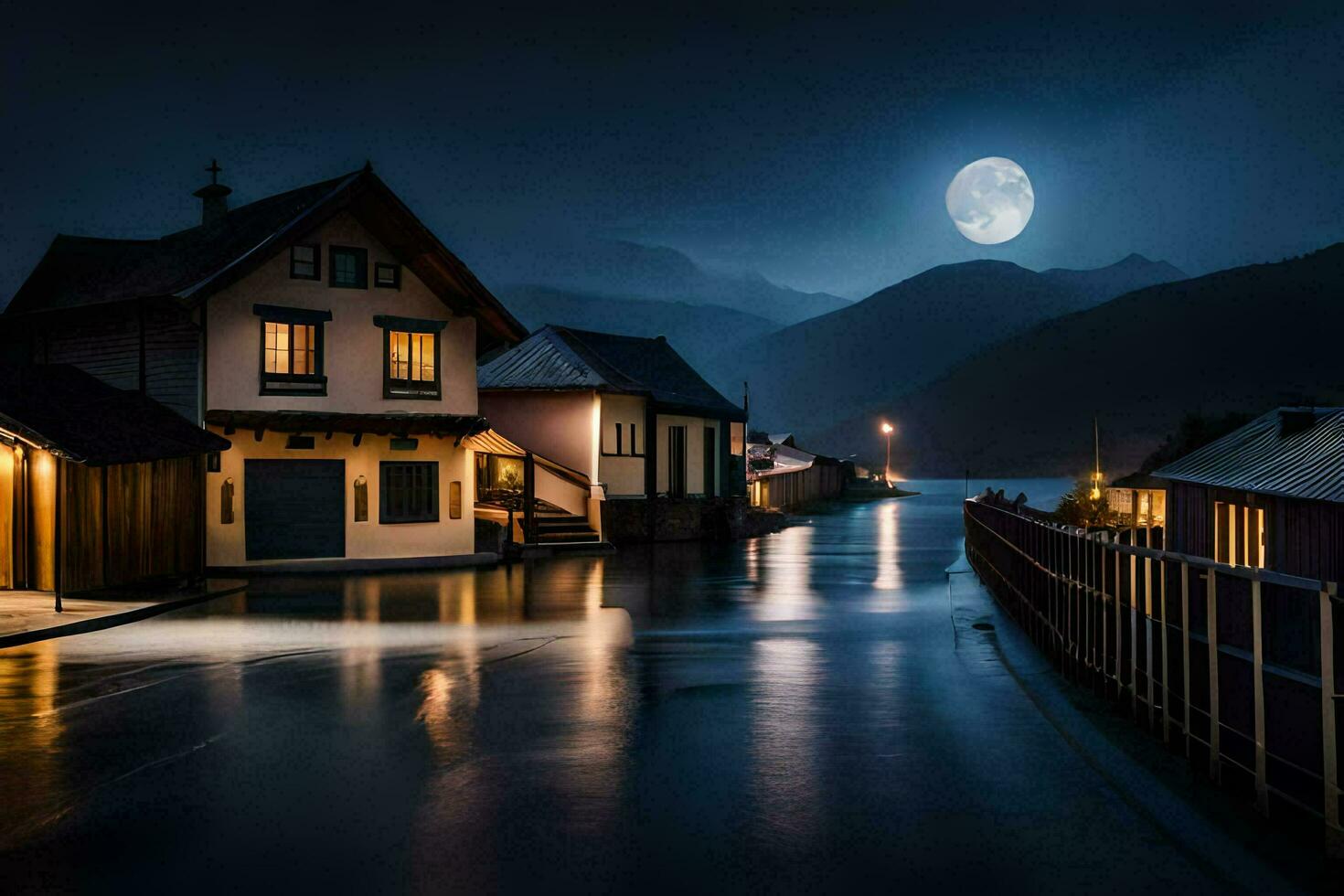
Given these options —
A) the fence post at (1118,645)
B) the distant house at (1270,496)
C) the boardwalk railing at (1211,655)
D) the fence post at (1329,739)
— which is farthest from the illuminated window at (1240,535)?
the fence post at (1329,739)

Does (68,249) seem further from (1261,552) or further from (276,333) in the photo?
(1261,552)

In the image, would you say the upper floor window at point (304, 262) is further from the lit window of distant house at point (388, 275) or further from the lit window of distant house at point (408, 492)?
the lit window of distant house at point (408, 492)

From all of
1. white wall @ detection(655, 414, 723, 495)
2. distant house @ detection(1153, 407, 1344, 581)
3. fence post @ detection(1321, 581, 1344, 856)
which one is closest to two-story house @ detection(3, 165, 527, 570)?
white wall @ detection(655, 414, 723, 495)

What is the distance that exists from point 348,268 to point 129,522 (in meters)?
9.34

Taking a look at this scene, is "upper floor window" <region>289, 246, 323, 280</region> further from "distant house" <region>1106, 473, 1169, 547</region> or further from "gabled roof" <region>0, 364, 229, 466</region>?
"distant house" <region>1106, 473, 1169, 547</region>

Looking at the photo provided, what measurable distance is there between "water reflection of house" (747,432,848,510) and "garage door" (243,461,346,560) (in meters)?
34.9

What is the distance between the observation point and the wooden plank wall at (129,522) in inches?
885

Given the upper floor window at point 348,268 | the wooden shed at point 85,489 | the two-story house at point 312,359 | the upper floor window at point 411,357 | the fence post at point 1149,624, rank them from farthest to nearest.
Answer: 1. the upper floor window at point 411,357
2. the upper floor window at point 348,268
3. the two-story house at point 312,359
4. the wooden shed at point 85,489
5. the fence post at point 1149,624

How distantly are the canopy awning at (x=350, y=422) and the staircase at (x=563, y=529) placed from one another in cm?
563

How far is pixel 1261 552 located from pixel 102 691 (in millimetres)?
20404

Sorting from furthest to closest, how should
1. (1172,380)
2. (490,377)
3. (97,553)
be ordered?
(1172,380)
(490,377)
(97,553)

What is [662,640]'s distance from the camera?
51.2 feet

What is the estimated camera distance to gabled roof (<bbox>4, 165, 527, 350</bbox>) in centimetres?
2875

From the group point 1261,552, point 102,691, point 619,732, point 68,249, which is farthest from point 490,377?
point 619,732
